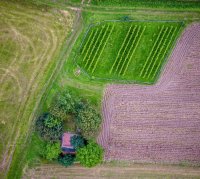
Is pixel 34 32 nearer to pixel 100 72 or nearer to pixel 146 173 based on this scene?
pixel 100 72

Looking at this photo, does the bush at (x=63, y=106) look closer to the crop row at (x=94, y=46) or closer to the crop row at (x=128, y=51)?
the crop row at (x=94, y=46)

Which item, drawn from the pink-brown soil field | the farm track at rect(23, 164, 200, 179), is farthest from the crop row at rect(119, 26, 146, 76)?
the farm track at rect(23, 164, 200, 179)

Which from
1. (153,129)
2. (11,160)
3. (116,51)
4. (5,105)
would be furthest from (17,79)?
(153,129)

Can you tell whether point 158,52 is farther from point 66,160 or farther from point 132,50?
point 66,160

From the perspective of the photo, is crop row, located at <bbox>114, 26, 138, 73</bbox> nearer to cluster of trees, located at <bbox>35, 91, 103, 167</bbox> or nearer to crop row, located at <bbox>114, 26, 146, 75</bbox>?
crop row, located at <bbox>114, 26, 146, 75</bbox>

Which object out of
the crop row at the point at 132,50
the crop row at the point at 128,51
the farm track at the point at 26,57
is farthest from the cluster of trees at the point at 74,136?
the crop row at the point at 132,50

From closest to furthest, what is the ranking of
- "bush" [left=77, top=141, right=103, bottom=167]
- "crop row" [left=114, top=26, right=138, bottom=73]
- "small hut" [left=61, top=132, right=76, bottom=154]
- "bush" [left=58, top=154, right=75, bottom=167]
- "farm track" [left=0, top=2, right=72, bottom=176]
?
1. "bush" [left=77, top=141, right=103, bottom=167]
2. "bush" [left=58, top=154, right=75, bottom=167]
3. "small hut" [left=61, top=132, right=76, bottom=154]
4. "farm track" [left=0, top=2, right=72, bottom=176]
5. "crop row" [left=114, top=26, right=138, bottom=73]
